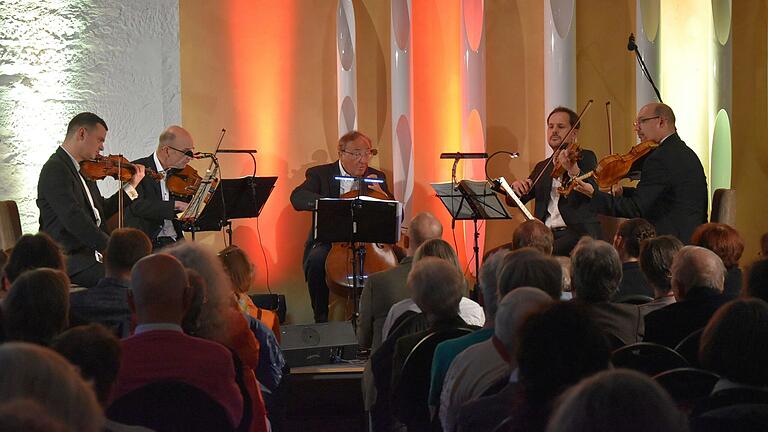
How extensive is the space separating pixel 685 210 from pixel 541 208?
3.31 ft

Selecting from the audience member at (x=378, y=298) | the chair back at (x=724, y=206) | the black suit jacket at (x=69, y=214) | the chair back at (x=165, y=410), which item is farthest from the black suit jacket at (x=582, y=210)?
the chair back at (x=165, y=410)

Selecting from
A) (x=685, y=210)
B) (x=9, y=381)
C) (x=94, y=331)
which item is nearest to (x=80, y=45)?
(x=685, y=210)

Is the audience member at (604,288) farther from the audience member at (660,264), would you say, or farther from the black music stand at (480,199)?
the black music stand at (480,199)

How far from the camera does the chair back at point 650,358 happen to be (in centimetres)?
298

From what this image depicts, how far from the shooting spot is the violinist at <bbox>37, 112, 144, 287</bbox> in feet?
20.0

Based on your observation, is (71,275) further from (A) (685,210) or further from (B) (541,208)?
(A) (685,210)

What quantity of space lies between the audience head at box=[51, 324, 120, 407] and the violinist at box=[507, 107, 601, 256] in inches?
181

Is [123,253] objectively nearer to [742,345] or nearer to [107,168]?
[742,345]

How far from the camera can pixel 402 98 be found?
7707 millimetres

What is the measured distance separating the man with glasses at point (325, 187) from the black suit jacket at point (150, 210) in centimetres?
86

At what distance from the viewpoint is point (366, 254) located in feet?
22.1

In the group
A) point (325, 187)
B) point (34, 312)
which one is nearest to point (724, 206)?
point (325, 187)

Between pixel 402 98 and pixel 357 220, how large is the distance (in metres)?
1.80

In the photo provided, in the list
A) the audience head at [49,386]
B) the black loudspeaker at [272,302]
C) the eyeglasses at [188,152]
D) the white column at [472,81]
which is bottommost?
the black loudspeaker at [272,302]
